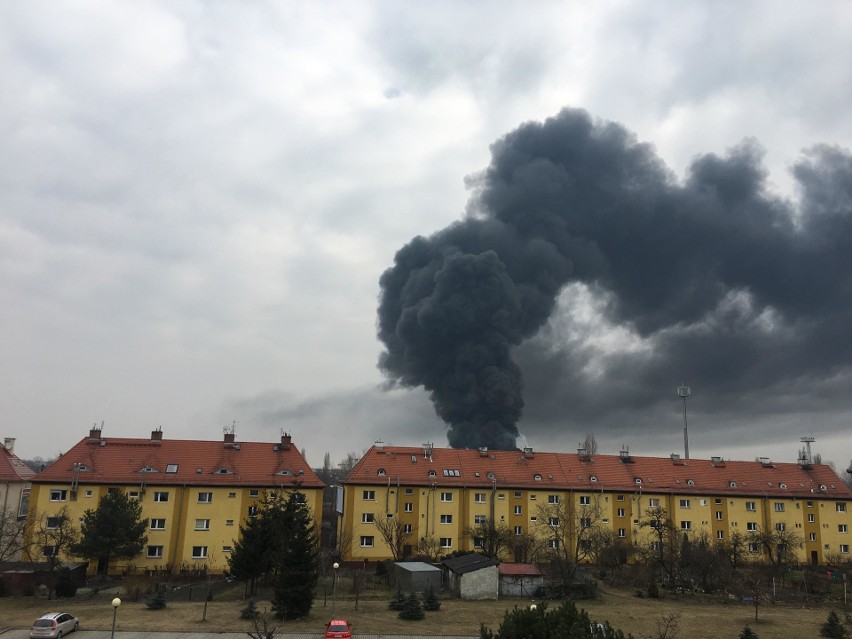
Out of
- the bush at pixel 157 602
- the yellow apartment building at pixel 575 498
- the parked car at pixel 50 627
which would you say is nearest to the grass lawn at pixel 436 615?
the bush at pixel 157 602

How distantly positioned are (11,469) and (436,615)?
134 feet

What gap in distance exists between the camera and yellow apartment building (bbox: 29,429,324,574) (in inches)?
2025

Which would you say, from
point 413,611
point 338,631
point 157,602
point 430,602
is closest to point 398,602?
point 430,602

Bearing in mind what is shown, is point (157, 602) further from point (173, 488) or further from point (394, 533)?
point (394, 533)

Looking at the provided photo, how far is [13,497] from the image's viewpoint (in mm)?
56250

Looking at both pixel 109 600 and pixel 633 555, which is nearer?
pixel 109 600

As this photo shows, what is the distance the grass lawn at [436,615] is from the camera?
34.2 meters

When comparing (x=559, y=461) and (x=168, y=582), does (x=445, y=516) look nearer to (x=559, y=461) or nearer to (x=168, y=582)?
(x=559, y=461)

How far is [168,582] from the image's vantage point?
156ft

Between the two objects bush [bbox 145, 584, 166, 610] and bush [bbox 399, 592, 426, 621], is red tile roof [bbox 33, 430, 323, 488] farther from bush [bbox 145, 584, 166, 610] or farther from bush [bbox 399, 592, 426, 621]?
bush [bbox 399, 592, 426, 621]

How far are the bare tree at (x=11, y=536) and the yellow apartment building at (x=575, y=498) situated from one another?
78.0 ft

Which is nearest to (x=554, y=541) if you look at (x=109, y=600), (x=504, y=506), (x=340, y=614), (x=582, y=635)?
(x=504, y=506)

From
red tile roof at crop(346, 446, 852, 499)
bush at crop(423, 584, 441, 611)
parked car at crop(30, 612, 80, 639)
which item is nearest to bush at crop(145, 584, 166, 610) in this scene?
parked car at crop(30, 612, 80, 639)

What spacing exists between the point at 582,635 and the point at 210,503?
4203cm
